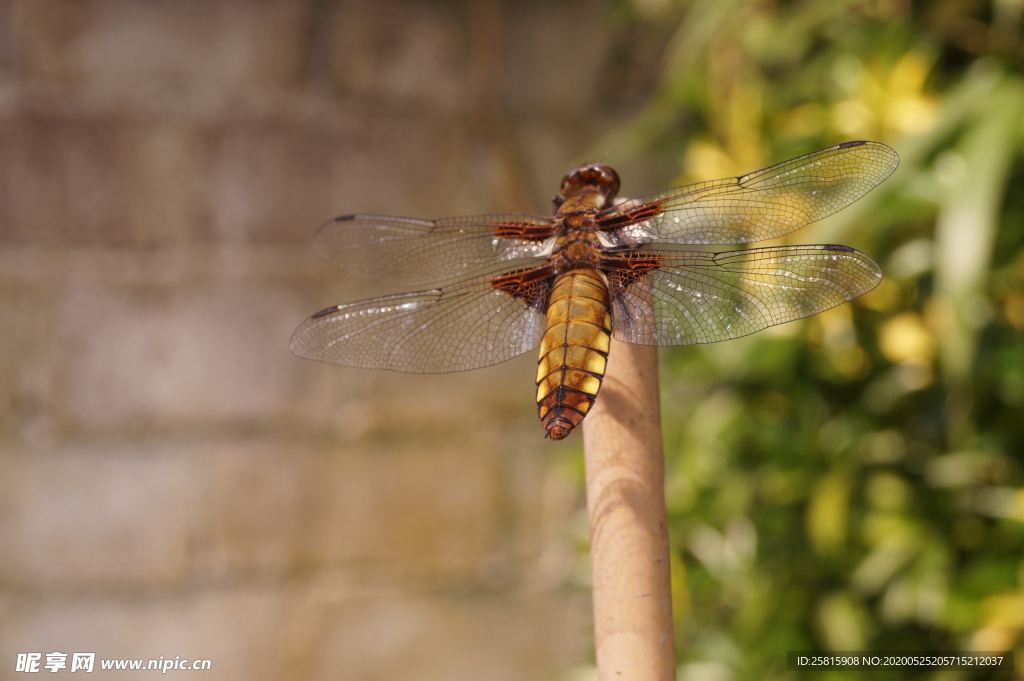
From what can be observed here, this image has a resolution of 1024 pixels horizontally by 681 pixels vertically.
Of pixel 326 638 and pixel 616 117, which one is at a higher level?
pixel 616 117

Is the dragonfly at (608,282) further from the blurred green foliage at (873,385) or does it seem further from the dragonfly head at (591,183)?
the blurred green foliage at (873,385)

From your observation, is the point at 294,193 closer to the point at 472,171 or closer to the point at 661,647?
the point at 472,171

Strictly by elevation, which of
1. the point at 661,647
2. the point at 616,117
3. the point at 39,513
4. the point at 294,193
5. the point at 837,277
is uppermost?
the point at 616,117

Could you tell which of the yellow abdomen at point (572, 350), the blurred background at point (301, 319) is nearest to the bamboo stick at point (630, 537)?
the yellow abdomen at point (572, 350)

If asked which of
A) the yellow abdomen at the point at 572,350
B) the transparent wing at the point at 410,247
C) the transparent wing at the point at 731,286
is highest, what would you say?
the transparent wing at the point at 410,247

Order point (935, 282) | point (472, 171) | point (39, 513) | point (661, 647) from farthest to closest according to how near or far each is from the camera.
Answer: point (472, 171) → point (39, 513) → point (935, 282) → point (661, 647)

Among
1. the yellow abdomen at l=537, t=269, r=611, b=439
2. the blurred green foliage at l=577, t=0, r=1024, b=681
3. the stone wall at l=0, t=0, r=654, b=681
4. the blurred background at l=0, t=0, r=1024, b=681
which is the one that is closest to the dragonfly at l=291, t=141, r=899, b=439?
the yellow abdomen at l=537, t=269, r=611, b=439

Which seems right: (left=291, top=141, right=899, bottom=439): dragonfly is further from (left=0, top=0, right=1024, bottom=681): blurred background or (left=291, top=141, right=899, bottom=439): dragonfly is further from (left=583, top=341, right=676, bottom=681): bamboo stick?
(left=0, top=0, right=1024, bottom=681): blurred background

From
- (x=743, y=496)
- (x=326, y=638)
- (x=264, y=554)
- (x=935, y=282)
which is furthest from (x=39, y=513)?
(x=935, y=282)
